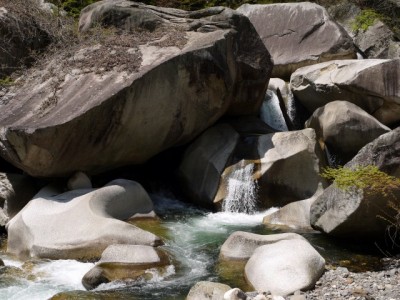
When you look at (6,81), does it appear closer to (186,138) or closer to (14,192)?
(14,192)

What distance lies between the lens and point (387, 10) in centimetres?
1845

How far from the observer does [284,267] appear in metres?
7.43

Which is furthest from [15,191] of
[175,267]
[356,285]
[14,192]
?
[356,285]

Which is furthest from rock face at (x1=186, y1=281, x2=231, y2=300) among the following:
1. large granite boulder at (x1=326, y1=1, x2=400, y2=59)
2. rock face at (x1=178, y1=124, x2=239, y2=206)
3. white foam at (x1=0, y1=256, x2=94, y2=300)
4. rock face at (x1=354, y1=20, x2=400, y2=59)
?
rock face at (x1=354, y1=20, x2=400, y2=59)

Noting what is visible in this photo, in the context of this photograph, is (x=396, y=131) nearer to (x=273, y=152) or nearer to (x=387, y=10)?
(x=273, y=152)

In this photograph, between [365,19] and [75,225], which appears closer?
[75,225]

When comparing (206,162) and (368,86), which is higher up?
(368,86)

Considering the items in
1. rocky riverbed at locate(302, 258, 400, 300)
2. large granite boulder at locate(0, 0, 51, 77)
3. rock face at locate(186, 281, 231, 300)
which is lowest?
rocky riverbed at locate(302, 258, 400, 300)

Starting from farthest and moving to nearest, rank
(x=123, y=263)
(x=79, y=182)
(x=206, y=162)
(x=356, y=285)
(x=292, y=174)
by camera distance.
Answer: (x=206, y=162)
(x=292, y=174)
(x=79, y=182)
(x=123, y=263)
(x=356, y=285)

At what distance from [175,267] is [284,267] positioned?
1.69 meters

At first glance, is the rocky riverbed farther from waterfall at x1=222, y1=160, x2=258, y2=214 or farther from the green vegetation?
the green vegetation

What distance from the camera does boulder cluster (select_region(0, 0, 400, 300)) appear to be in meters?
8.58

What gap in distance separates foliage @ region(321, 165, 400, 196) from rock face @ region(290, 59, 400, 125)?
4804mm

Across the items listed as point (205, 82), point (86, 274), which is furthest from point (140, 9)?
point (86, 274)
